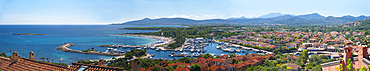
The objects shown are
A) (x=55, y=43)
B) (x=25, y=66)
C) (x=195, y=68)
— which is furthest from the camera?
(x=55, y=43)

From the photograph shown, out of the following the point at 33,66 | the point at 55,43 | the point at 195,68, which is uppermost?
the point at 33,66

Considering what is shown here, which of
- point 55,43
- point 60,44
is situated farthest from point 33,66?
point 55,43

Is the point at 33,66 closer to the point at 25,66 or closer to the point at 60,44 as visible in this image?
the point at 25,66

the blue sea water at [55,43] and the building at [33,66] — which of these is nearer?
the building at [33,66]

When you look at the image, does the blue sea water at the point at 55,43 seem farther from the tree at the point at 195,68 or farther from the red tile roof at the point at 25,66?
the tree at the point at 195,68

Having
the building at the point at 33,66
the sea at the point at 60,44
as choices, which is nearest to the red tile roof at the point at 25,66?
the building at the point at 33,66

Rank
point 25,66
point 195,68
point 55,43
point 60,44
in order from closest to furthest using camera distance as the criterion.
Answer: point 25,66 < point 195,68 < point 60,44 < point 55,43

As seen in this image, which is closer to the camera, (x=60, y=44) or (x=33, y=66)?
(x=33, y=66)

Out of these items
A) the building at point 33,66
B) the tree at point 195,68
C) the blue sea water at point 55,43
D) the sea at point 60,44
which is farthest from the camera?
the blue sea water at point 55,43

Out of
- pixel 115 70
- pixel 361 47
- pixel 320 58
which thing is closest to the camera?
pixel 361 47

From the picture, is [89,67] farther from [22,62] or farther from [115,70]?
[22,62]

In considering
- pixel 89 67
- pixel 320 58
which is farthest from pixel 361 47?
pixel 320 58
